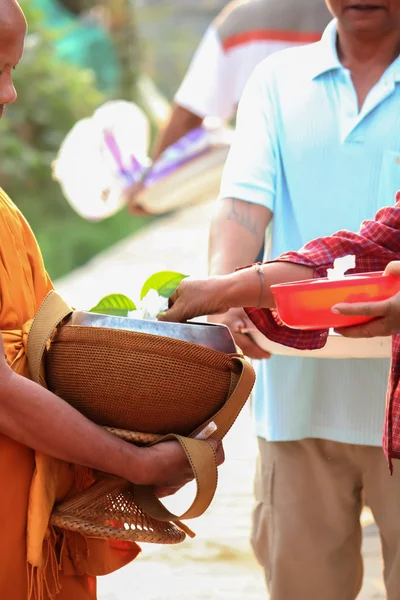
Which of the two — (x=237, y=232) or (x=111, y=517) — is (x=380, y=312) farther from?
(x=237, y=232)

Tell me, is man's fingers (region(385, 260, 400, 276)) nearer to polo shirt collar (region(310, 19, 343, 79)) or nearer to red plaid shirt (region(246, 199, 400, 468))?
red plaid shirt (region(246, 199, 400, 468))

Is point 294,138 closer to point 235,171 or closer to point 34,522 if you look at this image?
point 235,171

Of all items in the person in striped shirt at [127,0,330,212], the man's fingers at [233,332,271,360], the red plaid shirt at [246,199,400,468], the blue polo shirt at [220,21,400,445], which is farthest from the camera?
the person in striped shirt at [127,0,330,212]

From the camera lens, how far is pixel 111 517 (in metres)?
2.06

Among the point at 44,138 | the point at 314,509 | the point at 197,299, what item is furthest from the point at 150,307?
the point at 44,138

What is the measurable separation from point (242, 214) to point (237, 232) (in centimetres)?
5

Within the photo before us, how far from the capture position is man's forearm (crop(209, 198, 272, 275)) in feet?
9.43

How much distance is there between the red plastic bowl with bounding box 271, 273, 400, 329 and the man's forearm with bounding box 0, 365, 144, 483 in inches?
15.5

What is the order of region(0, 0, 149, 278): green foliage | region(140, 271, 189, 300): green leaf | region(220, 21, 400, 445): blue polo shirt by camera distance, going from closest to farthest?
1. region(140, 271, 189, 300): green leaf
2. region(220, 21, 400, 445): blue polo shirt
3. region(0, 0, 149, 278): green foliage

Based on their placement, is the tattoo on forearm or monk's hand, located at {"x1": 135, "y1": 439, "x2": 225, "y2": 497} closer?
monk's hand, located at {"x1": 135, "y1": 439, "x2": 225, "y2": 497}

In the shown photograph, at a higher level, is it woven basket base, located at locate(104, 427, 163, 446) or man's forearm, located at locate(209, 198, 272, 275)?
man's forearm, located at locate(209, 198, 272, 275)

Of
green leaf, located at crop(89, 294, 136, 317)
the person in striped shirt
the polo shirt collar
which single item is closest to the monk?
green leaf, located at crop(89, 294, 136, 317)

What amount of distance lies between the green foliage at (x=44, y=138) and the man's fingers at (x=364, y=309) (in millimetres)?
8902

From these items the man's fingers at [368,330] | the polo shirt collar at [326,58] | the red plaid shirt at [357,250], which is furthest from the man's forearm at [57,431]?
the polo shirt collar at [326,58]
